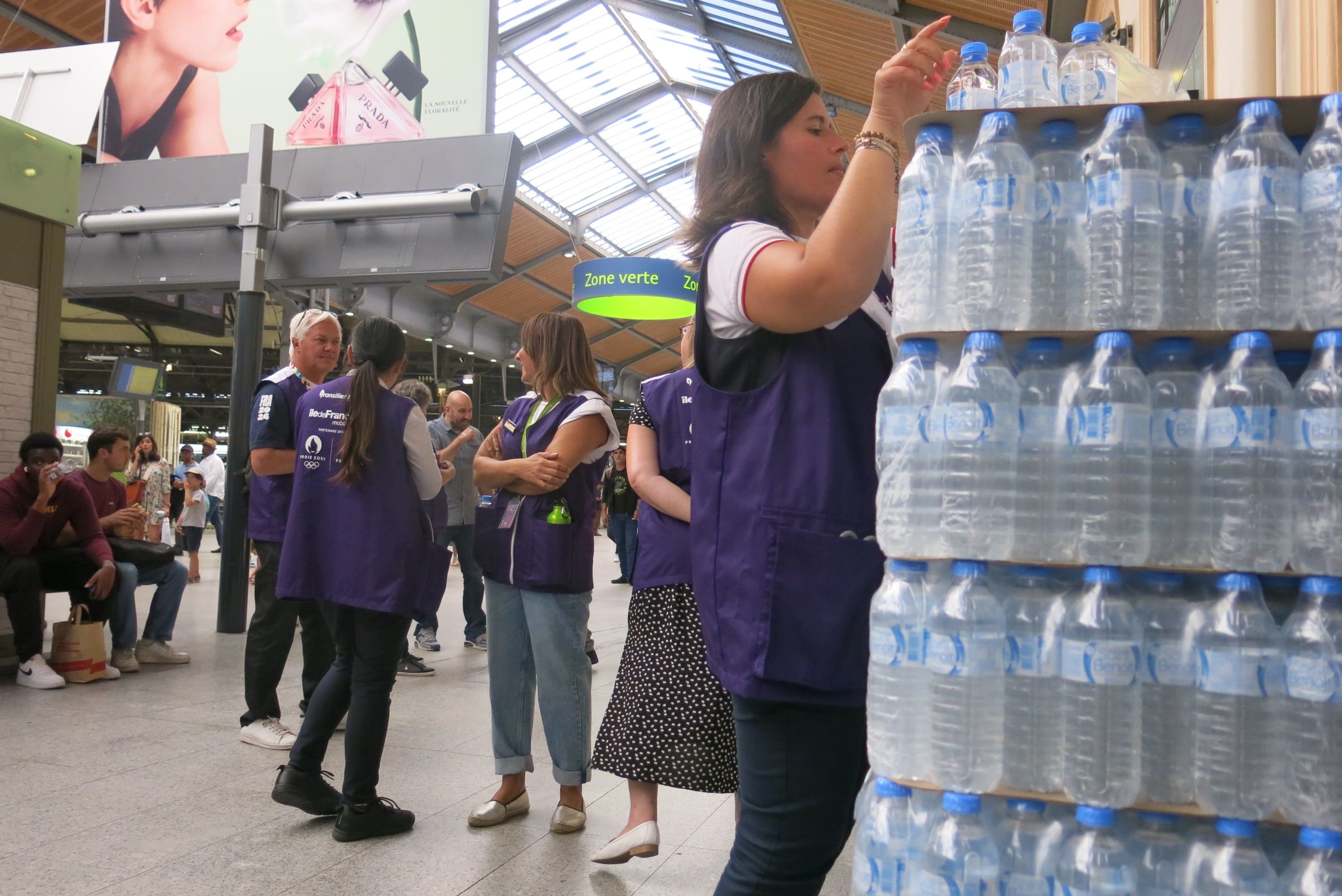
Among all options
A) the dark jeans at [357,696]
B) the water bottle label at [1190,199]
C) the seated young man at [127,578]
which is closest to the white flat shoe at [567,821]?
the dark jeans at [357,696]

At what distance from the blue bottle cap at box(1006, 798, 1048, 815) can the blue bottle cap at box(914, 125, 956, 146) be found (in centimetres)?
97

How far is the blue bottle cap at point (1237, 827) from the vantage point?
4.32ft

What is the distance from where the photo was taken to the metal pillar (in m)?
7.41

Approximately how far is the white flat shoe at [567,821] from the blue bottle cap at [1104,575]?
2411 millimetres

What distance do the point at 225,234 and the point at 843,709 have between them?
325 inches

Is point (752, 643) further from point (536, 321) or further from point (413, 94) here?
point (413, 94)

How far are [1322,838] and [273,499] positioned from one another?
4.00m

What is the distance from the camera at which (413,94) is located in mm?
9336

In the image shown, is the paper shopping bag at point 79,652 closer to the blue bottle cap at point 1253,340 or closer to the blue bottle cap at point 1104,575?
the blue bottle cap at point 1104,575

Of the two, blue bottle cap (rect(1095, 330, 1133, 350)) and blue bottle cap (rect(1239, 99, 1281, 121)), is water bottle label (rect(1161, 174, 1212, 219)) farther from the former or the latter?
blue bottle cap (rect(1095, 330, 1133, 350))

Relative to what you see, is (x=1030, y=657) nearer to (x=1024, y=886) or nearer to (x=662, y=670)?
(x=1024, y=886)

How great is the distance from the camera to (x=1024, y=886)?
1.39 meters

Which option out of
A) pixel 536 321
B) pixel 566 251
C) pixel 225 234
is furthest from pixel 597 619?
pixel 566 251

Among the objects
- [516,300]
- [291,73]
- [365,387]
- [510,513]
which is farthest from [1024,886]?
[516,300]
